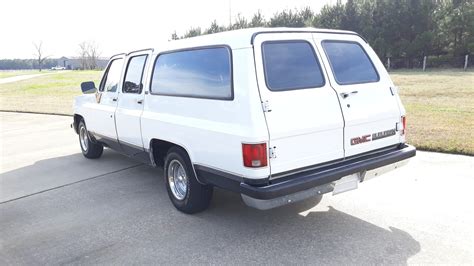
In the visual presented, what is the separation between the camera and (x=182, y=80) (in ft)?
14.8

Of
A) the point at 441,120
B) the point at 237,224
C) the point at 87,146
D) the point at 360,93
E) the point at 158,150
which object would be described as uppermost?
the point at 360,93

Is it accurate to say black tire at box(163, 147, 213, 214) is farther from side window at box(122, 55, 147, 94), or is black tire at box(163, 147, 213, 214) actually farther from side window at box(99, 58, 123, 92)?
side window at box(99, 58, 123, 92)

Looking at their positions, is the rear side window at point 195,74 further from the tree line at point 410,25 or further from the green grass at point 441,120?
the tree line at point 410,25

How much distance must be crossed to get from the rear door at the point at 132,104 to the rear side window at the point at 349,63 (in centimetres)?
246

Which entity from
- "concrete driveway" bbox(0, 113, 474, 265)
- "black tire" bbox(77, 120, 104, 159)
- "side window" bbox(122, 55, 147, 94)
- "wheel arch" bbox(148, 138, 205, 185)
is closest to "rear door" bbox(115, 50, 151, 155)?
"side window" bbox(122, 55, 147, 94)

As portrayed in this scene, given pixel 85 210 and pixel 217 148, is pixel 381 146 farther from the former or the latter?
pixel 85 210

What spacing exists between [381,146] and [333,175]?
908 mm

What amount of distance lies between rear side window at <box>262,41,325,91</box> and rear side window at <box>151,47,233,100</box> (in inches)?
15.4

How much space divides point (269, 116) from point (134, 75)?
276cm

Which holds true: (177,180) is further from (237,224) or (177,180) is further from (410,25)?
(410,25)

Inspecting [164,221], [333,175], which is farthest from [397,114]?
[164,221]

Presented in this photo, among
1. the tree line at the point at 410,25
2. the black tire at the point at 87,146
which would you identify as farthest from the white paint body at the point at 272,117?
the tree line at the point at 410,25

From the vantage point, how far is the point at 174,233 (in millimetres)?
4184

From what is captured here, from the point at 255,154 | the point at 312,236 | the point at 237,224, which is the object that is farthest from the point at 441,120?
the point at 255,154
